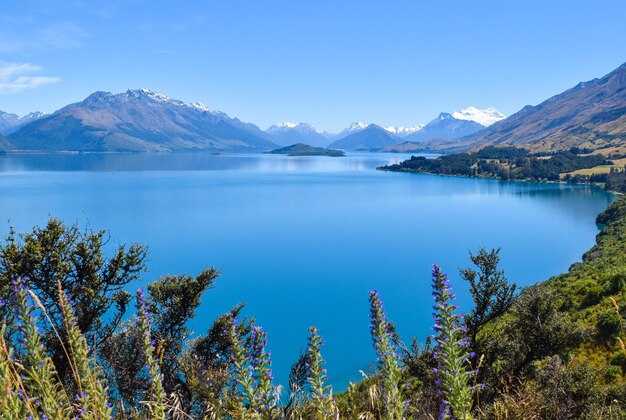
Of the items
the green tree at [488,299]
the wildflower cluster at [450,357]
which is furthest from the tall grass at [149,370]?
the green tree at [488,299]

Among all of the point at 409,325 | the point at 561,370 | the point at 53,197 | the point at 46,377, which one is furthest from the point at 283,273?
the point at 53,197

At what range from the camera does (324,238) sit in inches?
3140

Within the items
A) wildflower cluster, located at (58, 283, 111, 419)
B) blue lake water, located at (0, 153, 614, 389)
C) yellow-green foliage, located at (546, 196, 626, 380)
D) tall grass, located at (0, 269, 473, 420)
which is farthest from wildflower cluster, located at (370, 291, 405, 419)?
blue lake water, located at (0, 153, 614, 389)

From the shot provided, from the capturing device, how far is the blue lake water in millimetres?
44656

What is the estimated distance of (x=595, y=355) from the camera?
21.3m

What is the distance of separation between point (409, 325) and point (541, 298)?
87.7 feet

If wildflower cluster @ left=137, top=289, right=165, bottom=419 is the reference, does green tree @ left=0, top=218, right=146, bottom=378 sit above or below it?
below

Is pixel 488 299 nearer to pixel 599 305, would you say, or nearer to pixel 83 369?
pixel 599 305

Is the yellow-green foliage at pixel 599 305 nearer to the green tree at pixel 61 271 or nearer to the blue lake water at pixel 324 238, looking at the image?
the blue lake water at pixel 324 238

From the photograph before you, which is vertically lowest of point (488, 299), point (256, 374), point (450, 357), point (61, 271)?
point (488, 299)

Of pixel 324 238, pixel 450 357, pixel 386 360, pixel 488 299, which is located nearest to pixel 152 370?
pixel 386 360

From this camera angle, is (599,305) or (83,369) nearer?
(83,369)

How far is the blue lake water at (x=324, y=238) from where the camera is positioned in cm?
4466

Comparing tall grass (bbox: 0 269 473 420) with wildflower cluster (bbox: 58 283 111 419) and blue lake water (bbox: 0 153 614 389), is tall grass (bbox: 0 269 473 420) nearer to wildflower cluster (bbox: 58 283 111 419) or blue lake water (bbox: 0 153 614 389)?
wildflower cluster (bbox: 58 283 111 419)
